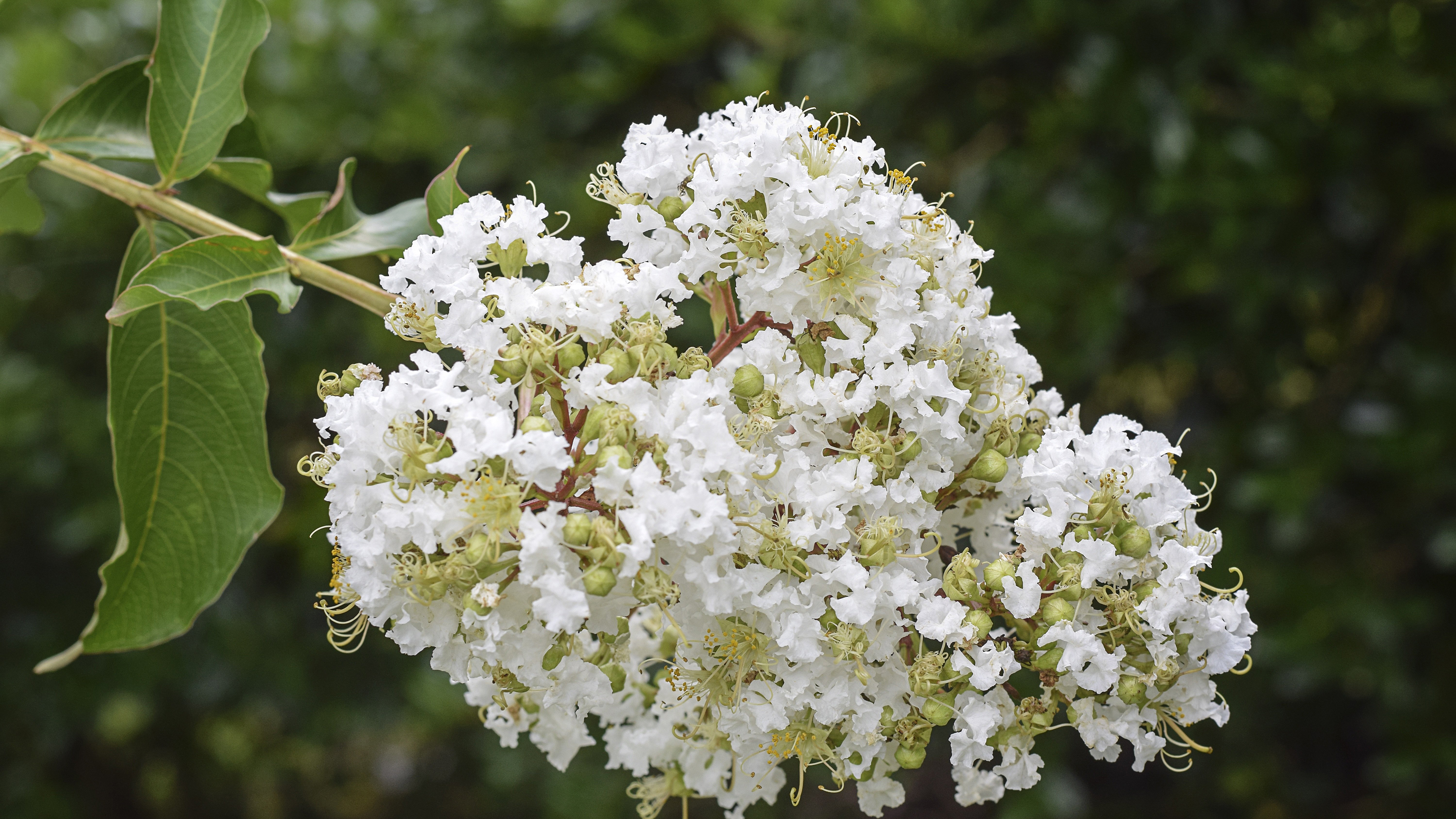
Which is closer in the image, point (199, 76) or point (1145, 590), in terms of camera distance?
point (1145, 590)

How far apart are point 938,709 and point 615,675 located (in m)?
0.26

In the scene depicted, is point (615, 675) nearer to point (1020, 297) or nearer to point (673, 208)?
point (673, 208)

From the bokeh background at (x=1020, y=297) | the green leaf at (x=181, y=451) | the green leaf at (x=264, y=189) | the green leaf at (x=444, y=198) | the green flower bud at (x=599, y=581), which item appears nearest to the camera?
the green flower bud at (x=599, y=581)

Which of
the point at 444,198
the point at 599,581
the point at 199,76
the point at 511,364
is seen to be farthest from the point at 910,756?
the point at 199,76

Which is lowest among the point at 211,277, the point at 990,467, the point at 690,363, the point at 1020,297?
the point at 211,277

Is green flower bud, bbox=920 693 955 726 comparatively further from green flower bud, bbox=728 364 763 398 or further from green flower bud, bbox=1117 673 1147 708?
green flower bud, bbox=728 364 763 398

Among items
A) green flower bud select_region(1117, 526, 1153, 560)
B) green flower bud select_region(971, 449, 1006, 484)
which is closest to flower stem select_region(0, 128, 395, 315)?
green flower bud select_region(971, 449, 1006, 484)

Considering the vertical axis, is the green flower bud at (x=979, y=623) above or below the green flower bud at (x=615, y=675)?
above

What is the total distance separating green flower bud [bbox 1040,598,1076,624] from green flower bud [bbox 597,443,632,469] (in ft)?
1.09

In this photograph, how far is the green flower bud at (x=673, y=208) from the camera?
824 millimetres

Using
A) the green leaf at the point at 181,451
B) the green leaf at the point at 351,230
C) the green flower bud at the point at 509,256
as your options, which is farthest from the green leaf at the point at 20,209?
the green flower bud at the point at 509,256

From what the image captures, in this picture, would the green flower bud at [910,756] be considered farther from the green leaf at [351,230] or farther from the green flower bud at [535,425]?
the green leaf at [351,230]

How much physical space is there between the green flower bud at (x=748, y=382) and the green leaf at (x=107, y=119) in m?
0.74

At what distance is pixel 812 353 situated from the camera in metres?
0.81
